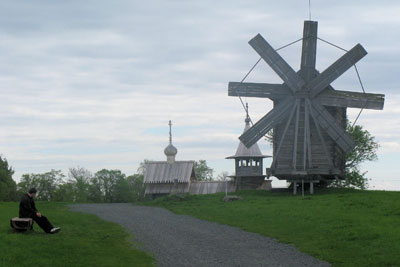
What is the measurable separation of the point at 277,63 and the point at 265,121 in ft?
15.2

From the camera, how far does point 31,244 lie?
1775 cm

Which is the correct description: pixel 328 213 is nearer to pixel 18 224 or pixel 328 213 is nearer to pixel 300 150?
pixel 18 224

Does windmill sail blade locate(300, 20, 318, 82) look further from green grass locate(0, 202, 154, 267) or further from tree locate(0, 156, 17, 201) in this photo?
tree locate(0, 156, 17, 201)

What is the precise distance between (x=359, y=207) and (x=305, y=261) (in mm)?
12830

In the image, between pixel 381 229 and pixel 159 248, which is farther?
pixel 381 229

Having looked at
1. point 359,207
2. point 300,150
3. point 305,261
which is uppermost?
point 300,150

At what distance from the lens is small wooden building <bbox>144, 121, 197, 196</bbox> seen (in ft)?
209

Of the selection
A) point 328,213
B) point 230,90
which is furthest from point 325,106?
point 328,213

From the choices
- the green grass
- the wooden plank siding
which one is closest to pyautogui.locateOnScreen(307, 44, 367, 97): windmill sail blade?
the wooden plank siding

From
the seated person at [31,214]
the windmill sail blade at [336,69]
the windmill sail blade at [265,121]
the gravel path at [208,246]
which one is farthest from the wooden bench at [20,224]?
the windmill sail blade at [336,69]

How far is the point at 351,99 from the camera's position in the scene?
43406 millimetres

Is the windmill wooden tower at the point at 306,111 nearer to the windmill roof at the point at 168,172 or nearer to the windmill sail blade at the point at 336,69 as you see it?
A: the windmill sail blade at the point at 336,69

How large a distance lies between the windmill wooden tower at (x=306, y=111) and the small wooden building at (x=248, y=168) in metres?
14.2

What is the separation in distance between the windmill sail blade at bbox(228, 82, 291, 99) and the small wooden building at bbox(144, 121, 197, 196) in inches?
853
